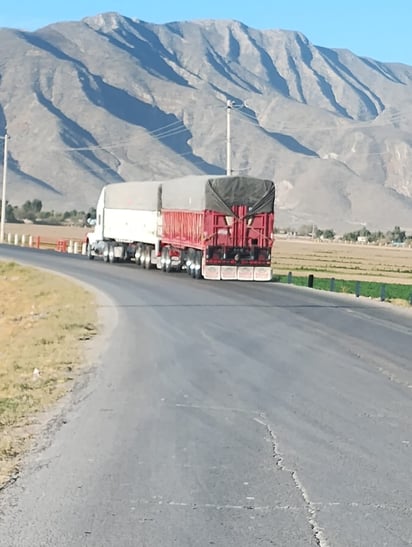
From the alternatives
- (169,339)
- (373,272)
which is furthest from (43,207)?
(169,339)

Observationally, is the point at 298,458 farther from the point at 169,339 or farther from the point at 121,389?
the point at 169,339

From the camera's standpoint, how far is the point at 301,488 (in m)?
8.38

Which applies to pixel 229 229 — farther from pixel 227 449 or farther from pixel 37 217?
pixel 37 217

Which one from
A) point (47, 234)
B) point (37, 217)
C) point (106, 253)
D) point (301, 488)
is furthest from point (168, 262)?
point (37, 217)

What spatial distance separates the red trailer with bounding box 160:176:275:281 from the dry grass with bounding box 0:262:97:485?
17.5 feet

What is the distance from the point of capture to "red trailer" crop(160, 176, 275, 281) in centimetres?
3831

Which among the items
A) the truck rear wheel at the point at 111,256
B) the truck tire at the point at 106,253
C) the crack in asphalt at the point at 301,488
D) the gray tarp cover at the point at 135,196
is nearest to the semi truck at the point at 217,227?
the gray tarp cover at the point at 135,196

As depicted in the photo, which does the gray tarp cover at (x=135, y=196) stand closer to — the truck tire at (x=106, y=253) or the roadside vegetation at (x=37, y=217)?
the truck tire at (x=106, y=253)

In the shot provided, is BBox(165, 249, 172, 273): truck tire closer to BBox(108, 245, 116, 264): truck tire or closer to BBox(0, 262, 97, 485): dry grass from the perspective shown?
BBox(0, 262, 97, 485): dry grass

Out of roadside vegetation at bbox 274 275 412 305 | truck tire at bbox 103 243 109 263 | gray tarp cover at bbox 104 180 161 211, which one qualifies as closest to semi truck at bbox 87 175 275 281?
gray tarp cover at bbox 104 180 161 211

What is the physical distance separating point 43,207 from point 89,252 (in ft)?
428

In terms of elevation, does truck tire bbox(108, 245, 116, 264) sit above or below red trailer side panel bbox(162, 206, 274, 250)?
below

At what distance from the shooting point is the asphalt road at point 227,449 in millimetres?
7211

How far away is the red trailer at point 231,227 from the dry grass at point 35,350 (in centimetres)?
532
